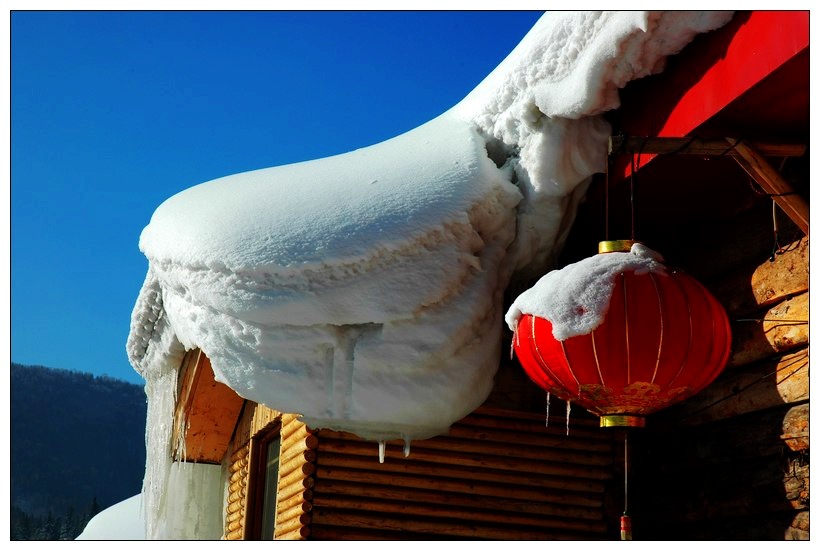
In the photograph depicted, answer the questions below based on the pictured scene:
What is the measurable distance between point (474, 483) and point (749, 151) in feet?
7.46

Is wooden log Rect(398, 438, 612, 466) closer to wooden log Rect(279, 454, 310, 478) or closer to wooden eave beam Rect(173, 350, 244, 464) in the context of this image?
wooden log Rect(279, 454, 310, 478)

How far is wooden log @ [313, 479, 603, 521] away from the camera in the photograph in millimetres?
4645

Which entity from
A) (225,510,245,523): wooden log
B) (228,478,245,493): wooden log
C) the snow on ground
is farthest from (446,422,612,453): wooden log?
the snow on ground

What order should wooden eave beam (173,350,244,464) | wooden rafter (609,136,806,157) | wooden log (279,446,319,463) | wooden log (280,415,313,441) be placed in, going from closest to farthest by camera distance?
wooden rafter (609,136,806,157)
wooden log (279,446,319,463)
wooden log (280,415,313,441)
wooden eave beam (173,350,244,464)

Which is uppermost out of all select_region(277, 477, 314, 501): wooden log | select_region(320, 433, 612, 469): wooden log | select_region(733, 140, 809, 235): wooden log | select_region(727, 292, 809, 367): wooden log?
select_region(733, 140, 809, 235): wooden log

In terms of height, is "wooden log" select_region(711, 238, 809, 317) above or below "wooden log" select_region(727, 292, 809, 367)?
above

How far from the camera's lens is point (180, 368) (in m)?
5.60

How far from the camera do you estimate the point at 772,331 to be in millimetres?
4117

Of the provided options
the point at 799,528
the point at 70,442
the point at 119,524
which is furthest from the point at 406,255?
the point at 70,442

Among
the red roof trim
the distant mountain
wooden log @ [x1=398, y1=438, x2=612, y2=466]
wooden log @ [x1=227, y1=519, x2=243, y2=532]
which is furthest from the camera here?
the distant mountain

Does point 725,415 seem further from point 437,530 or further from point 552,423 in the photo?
point 437,530

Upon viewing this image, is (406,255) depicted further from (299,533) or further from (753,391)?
(753,391)

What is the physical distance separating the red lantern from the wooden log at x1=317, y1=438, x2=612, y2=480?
1466 millimetres
